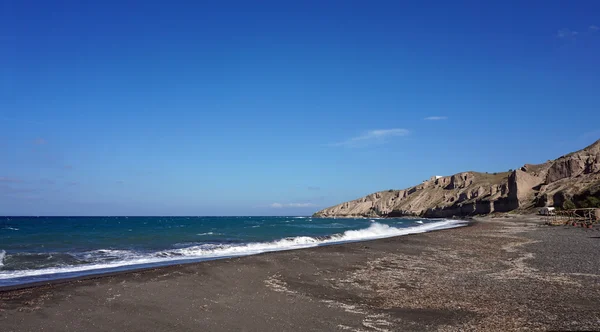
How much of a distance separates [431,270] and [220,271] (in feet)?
26.9

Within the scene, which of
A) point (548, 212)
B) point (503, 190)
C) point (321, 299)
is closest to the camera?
point (321, 299)

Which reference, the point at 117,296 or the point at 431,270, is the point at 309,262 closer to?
the point at 431,270

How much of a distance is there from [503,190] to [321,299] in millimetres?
118112

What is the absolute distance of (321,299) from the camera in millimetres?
10852

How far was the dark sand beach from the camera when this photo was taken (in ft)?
27.2

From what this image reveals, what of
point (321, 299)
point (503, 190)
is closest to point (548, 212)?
point (503, 190)

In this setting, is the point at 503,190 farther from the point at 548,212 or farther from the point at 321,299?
the point at 321,299

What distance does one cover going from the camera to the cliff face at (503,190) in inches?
3295

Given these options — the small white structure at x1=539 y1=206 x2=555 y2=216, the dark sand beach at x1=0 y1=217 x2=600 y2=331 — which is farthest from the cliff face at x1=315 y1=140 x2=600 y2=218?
the dark sand beach at x1=0 y1=217 x2=600 y2=331

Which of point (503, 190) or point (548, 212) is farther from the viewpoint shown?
point (503, 190)

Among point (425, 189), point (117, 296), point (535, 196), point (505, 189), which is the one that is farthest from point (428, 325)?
point (425, 189)

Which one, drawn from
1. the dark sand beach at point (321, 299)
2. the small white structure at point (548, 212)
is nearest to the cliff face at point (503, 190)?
the small white structure at point (548, 212)

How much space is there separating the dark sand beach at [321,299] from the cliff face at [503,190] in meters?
68.4

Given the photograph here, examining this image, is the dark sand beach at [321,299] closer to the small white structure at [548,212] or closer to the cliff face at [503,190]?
the small white structure at [548,212]
